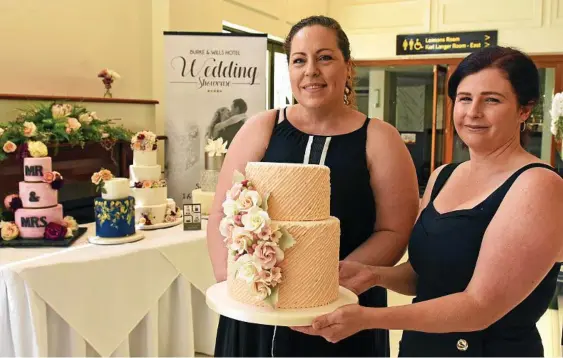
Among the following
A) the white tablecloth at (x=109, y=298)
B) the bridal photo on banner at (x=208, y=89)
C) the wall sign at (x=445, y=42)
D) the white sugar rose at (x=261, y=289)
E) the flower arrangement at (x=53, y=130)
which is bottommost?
the white tablecloth at (x=109, y=298)

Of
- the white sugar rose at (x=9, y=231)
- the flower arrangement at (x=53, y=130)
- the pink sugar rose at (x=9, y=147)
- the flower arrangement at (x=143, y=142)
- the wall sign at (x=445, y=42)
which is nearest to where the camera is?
the white sugar rose at (x=9, y=231)

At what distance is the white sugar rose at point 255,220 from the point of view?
4.32ft

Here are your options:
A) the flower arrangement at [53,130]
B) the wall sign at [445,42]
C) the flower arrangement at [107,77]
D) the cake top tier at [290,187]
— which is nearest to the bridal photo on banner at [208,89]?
the flower arrangement at [107,77]

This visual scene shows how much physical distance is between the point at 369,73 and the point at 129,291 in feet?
23.1

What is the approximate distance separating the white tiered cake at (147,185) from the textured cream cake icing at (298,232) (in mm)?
2182

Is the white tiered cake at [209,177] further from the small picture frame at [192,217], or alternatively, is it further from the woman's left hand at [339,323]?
the woman's left hand at [339,323]

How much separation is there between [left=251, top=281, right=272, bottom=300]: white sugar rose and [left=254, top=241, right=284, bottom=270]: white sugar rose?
40 millimetres

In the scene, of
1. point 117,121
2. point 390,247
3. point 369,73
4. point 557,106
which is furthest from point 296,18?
point 390,247

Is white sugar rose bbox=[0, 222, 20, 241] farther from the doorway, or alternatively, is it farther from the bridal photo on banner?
the doorway

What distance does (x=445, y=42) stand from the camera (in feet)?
27.6

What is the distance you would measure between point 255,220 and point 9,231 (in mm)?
2100

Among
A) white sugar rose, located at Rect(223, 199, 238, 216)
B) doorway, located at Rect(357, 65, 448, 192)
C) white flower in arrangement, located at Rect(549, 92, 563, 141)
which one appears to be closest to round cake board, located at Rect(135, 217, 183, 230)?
white sugar rose, located at Rect(223, 199, 238, 216)

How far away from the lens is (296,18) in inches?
328

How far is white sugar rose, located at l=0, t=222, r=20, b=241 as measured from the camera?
2910mm
